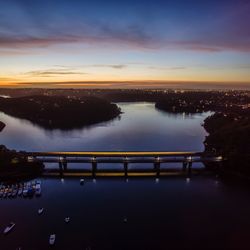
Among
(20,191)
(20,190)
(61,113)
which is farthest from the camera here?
(61,113)

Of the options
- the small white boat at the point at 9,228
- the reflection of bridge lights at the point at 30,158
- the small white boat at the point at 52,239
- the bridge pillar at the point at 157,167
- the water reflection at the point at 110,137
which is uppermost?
the reflection of bridge lights at the point at 30,158

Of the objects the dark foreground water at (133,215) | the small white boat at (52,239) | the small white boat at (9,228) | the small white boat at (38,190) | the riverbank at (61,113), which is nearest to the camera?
the small white boat at (52,239)

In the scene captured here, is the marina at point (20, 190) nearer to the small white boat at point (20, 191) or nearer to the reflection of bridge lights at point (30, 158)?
the small white boat at point (20, 191)

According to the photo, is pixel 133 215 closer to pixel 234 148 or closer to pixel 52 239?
pixel 52 239

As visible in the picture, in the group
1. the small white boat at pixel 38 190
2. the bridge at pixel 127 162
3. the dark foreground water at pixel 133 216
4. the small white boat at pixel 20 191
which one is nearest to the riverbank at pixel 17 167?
the bridge at pixel 127 162

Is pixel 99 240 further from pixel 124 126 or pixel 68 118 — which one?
pixel 68 118

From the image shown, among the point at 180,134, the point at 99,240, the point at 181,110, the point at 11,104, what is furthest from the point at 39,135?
the point at 181,110

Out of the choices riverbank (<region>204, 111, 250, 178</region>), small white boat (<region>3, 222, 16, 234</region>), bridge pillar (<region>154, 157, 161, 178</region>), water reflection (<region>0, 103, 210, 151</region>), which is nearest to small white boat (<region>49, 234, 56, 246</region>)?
small white boat (<region>3, 222, 16, 234</region>)

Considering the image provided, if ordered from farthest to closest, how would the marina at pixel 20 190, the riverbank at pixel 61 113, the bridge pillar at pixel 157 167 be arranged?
the riverbank at pixel 61 113 < the bridge pillar at pixel 157 167 < the marina at pixel 20 190

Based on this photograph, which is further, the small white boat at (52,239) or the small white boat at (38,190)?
the small white boat at (38,190)

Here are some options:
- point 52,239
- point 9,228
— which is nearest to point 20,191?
point 9,228

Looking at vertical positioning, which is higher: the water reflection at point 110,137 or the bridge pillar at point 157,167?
the bridge pillar at point 157,167
